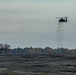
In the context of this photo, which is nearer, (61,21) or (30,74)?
(30,74)

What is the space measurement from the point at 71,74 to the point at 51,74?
2646 millimetres

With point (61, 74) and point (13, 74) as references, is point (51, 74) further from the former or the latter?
point (13, 74)

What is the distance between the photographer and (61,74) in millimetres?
68875

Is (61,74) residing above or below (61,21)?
below

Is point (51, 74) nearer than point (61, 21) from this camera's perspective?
Yes

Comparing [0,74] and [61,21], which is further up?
[61,21]

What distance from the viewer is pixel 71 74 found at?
227ft

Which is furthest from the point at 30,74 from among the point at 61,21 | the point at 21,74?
the point at 61,21

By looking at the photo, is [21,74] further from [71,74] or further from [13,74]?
[71,74]

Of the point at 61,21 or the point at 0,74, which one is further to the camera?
the point at 61,21

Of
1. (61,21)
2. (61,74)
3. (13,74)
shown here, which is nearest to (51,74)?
(61,74)

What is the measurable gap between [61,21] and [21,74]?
5173cm

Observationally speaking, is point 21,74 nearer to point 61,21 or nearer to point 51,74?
point 51,74

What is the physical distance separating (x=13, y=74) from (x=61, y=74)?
6717 millimetres
